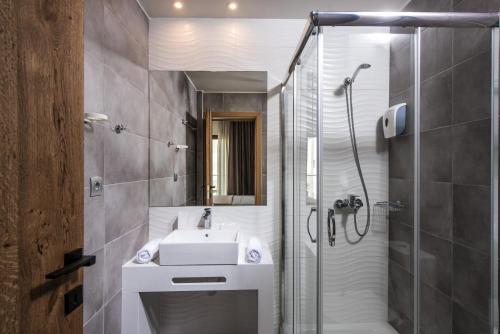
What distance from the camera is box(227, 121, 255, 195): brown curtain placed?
2.03 metres

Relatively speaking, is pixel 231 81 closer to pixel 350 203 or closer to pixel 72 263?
pixel 350 203

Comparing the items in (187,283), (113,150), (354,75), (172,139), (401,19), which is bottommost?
(187,283)

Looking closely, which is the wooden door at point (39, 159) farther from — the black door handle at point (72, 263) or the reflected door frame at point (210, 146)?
the reflected door frame at point (210, 146)

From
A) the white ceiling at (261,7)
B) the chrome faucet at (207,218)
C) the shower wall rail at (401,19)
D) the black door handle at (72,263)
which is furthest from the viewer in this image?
the chrome faucet at (207,218)

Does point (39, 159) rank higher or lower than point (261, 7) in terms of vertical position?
lower

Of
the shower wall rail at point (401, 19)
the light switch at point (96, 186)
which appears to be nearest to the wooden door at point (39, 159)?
the light switch at point (96, 186)

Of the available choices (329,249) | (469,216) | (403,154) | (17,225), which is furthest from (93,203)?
(469,216)

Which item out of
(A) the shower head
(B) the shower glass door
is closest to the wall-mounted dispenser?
(A) the shower head

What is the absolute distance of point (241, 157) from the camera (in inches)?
79.9

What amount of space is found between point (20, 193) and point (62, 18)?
56cm

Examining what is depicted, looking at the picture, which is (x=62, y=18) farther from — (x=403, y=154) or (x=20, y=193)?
(x=403, y=154)

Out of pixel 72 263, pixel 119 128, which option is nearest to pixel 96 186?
pixel 119 128

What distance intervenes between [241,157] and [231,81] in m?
0.57

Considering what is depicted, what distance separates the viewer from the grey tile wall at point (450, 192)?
118 centimetres
